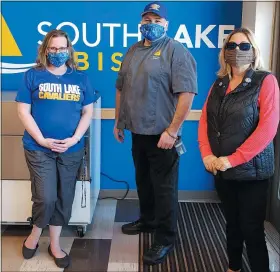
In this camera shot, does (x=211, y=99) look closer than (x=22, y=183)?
Yes

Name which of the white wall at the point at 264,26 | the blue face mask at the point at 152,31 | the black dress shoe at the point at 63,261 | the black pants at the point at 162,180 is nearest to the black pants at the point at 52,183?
the black dress shoe at the point at 63,261

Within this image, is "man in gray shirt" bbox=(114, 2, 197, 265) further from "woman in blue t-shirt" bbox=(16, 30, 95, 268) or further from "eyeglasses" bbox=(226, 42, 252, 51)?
"eyeglasses" bbox=(226, 42, 252, 51)

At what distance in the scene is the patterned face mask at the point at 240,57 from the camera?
1.79 meters

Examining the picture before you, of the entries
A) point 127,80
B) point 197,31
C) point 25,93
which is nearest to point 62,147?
point 25,93

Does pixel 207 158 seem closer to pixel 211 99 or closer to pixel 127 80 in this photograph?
pixel 211 99

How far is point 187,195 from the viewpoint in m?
3.41

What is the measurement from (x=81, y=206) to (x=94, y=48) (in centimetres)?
129

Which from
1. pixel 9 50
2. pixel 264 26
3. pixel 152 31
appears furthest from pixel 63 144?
pixel 264 26

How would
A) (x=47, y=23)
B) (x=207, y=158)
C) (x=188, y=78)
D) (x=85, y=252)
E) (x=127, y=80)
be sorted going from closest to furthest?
(x=207, y=158), (x=188, y=78), (x=127, y=80), (x=85, y=252), (x=47, y=23)

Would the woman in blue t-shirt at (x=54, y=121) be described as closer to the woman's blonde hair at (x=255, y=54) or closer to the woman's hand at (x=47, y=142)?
the woman's hand at (x=47, y=142)

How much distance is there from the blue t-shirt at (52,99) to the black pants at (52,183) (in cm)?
8

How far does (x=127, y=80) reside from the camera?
231cm

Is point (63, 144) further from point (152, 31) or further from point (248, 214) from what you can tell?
point (248, 214)

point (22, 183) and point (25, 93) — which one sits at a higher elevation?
point (25, 93)
